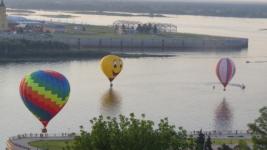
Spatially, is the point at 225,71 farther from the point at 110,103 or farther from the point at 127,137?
the point at 127,137

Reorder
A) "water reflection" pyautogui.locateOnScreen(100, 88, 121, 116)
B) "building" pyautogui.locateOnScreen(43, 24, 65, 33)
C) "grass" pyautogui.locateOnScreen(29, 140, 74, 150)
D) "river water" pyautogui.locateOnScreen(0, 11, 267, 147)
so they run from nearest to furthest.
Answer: "grass" pyautogui.locateOnScreen(29, 140, 74, 150) → "river water" pyautogui.locateOnScreen(0, 11, 267, 147) → "water reflection" pyautogui.locateOnScreen(100, 88, 121, 116) → "building" pyautogui.locateOnScreen(43, 24, 65, 33)

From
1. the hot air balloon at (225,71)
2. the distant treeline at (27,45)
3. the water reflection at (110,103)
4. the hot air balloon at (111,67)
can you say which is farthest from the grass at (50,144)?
the distant treeline at (27,45)

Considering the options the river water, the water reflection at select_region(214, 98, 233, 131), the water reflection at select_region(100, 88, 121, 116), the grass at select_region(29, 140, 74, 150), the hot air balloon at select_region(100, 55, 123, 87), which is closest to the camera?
the grass at select_region(29, 140, 74, 150)

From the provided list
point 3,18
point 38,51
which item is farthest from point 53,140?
point 3,18

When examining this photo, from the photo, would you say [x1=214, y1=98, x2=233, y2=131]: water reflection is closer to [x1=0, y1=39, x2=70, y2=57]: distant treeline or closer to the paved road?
the paved road

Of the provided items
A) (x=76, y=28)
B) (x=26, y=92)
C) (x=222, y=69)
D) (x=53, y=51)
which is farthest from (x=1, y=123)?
(x=76, y=28)

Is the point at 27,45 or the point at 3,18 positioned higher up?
the point at 3,18

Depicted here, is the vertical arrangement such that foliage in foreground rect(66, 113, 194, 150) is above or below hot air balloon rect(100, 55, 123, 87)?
above

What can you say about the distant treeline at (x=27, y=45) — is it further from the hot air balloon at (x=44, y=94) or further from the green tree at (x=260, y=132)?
the green tree at (x=260, y=132)

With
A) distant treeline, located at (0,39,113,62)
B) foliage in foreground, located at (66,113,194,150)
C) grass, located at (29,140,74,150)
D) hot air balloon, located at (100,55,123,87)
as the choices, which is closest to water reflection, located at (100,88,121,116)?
hot air balloon, located at (100,55,123,87)
